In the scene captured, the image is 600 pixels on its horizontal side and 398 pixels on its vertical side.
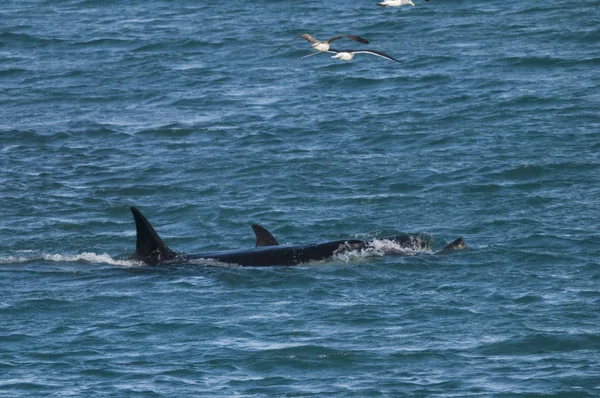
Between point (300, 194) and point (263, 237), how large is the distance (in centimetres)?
445

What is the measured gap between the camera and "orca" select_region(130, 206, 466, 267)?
23.7m

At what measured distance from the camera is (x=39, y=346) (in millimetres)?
19672

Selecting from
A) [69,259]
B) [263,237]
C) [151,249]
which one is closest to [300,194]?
[263,237]

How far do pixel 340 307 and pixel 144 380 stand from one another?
418cm

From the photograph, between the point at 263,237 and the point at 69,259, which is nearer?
the point at 263,237

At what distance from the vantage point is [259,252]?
23969mm

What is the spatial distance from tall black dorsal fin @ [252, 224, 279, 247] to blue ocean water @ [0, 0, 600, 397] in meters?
1.29

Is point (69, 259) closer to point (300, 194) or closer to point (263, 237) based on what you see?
point (263, 237)

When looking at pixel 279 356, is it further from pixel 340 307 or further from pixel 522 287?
pixel 522 287

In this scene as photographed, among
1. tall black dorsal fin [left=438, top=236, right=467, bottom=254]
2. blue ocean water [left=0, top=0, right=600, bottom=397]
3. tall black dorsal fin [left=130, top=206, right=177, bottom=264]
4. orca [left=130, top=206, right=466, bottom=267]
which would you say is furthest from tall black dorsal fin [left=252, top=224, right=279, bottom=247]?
tall black dorsal fin [left=438, top=236, right=467, bottom=254]

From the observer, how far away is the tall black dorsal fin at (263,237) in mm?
24469

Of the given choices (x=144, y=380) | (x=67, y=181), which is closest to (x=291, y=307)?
(x=144, y=380)

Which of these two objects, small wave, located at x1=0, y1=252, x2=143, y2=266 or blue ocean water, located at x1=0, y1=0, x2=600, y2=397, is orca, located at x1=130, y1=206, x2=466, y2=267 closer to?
blue ocean water, located at x1=0, y1=0, x2=600, y2=397

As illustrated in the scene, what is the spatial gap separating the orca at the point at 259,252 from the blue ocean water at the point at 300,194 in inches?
13.5
